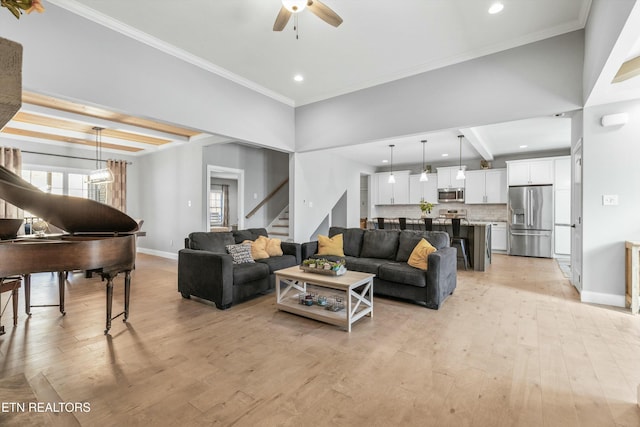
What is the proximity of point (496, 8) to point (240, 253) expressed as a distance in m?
4.08

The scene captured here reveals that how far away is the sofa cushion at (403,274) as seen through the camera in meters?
3.50

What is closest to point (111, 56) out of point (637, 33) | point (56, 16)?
point (56, 16)

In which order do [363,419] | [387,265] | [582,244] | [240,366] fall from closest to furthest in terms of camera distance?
[363,419], [240,366], [582,244], [387,265]

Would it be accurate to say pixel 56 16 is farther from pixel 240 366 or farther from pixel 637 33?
pixel 637 33

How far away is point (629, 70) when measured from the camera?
2.81 metres

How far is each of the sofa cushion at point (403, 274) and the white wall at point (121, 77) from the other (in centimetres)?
306

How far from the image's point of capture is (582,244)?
3.60 meters

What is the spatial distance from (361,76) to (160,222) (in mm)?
5954

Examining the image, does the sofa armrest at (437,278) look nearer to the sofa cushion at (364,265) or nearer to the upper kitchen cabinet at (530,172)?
the sofa cushion at (364,265)

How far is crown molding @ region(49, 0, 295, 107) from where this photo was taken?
3074mm

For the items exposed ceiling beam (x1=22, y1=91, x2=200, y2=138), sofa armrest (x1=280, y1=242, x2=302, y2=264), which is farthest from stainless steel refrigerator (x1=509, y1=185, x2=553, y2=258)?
exposed ceiling beam (x1=22, y1=91, x2=200, y2=138)

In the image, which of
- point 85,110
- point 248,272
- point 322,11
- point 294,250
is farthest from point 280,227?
point 322,11

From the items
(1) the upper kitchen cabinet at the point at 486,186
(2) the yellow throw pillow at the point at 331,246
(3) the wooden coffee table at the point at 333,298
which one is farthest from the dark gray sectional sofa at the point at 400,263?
(1) the upper kitchen cabinet at the point at 486,186

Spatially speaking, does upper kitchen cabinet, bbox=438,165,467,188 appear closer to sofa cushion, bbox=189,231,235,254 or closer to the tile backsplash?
the tile backsplash
